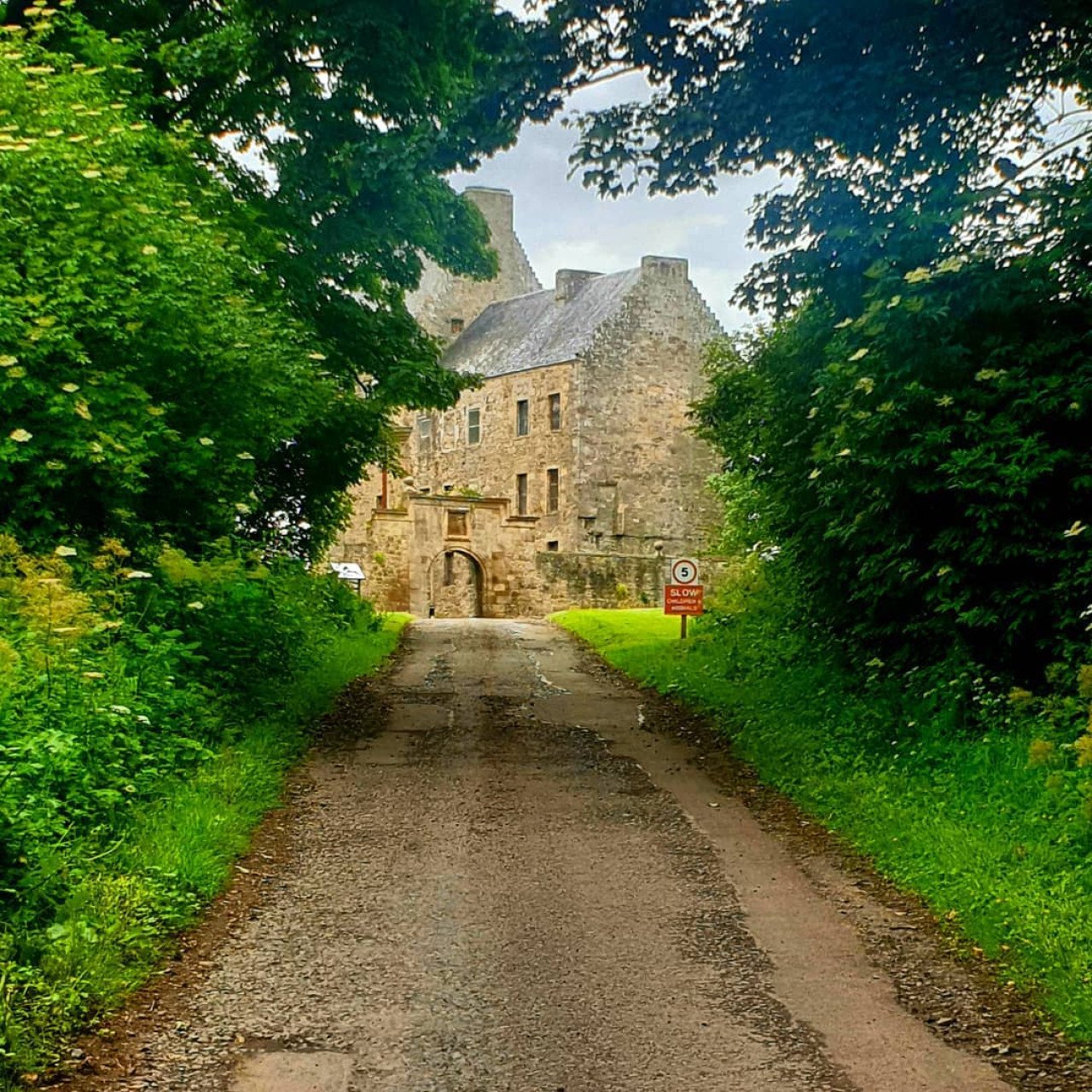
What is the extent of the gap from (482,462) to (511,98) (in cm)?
4396

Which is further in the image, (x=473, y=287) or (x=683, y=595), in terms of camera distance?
(x=473, y=287)

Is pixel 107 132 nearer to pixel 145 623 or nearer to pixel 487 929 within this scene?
pixel 145 623

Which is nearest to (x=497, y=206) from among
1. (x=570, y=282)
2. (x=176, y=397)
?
(x=570, y=282)

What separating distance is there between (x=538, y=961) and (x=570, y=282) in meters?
51.8

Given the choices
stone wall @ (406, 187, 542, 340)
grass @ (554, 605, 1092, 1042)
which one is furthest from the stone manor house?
grass @ (554, 605, 1092, 1042)

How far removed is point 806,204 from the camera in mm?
12078

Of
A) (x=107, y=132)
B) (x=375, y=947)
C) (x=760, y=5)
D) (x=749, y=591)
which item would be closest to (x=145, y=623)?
(x=107, y=132)

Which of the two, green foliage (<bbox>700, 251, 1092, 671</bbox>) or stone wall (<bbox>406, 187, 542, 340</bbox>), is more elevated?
stone wall (<bbox>406, 187, 542, 340</bbox>)

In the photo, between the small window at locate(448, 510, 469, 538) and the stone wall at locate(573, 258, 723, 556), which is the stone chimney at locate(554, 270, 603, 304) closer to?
the stone wall at locate(573, 258, 723, 556)

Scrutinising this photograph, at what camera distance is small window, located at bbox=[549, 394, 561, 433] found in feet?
174

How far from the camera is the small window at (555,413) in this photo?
174 ft

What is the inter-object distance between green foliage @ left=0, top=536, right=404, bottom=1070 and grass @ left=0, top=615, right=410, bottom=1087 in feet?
0.04

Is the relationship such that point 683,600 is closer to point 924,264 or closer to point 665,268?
point 924,264

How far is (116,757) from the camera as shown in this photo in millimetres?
8664
